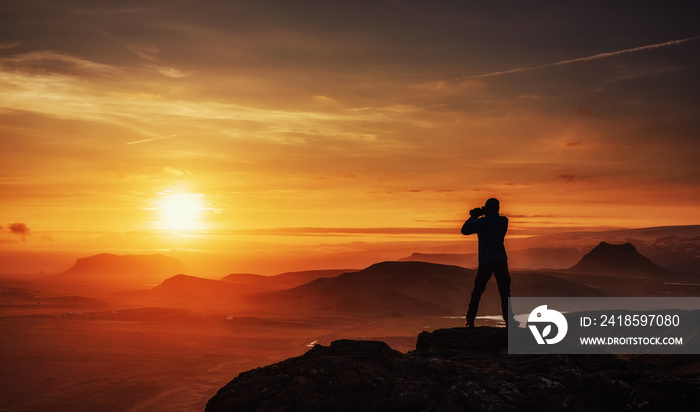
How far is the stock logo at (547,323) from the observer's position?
12719 millimetres

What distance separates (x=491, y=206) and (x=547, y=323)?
9.24ft

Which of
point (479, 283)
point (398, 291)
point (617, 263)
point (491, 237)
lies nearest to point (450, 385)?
point (479, 283)

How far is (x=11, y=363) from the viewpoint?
45844 mm

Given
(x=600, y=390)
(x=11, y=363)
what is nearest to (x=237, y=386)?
(x=600, y=390)

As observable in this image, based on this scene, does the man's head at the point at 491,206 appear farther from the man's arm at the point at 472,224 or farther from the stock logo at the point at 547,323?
the stock logo at the point at 547,323

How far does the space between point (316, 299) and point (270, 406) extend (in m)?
109

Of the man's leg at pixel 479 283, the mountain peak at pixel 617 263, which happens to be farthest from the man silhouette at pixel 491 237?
the mountain peak at pixel 617 263

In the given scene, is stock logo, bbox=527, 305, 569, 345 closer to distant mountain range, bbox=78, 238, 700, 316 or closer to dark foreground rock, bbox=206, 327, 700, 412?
dark foreground rock, bbox=206, 327, 700, 412

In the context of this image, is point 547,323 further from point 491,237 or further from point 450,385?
point 450,385

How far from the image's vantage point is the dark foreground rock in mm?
9688

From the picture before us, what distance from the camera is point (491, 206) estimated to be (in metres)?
12.7

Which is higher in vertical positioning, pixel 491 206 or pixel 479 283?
pixel 491 206

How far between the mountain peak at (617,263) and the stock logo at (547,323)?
171 metres

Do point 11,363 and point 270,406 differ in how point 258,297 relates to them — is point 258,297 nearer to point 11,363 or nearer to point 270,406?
point 11,363
